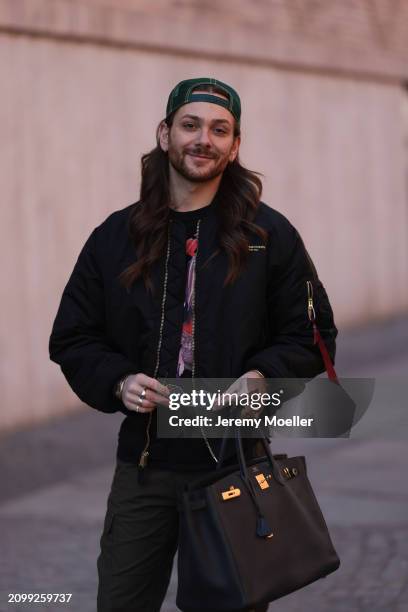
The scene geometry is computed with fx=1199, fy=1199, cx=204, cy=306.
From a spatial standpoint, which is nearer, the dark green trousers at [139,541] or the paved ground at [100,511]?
the dark green trousers at [139,541]

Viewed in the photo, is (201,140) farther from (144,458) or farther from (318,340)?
(144,458)

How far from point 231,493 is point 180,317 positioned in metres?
0.57

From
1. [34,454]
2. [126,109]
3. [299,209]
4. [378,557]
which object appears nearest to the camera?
[378,557]

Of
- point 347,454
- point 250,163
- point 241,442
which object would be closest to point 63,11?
point 250,163

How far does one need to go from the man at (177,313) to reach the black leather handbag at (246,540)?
24 centimetres

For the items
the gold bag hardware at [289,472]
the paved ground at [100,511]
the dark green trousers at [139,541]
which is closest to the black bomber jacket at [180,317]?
the dark green trousers at [139,541]

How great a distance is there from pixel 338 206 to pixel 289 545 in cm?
872

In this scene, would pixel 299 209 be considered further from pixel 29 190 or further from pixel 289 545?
pixel 289 545

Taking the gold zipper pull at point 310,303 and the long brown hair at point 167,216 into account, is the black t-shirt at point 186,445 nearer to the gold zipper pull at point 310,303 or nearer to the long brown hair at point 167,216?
the long brown hair at point 167,216

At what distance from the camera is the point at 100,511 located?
21.3 ft

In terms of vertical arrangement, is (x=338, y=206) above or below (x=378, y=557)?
above

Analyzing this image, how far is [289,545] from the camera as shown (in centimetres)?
308

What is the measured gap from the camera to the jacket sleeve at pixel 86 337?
3396 millimetres

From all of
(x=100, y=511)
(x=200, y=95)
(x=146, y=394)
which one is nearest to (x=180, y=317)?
(x=146, y=394)
